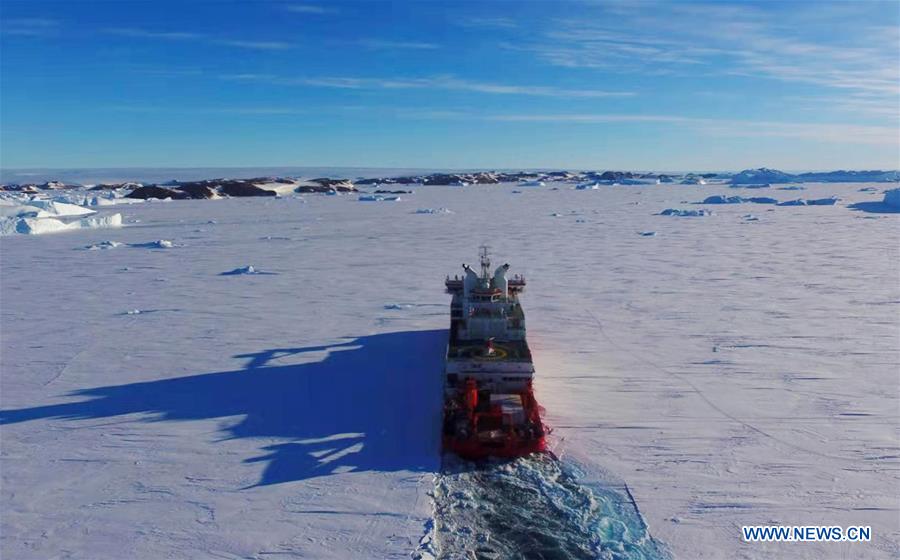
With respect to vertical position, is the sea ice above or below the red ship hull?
above

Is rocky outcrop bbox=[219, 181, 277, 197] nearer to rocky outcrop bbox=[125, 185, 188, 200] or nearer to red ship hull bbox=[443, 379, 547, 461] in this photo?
rocky outcrop bbox=[125, 185, 188, 200]

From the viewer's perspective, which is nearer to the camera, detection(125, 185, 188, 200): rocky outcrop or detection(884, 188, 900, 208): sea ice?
detection(884, 188, 900, 208): sea ice

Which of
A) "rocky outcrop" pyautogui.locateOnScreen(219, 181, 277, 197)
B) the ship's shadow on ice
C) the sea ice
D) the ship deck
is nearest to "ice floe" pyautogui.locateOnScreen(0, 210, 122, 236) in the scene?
the ship's shadow on ice

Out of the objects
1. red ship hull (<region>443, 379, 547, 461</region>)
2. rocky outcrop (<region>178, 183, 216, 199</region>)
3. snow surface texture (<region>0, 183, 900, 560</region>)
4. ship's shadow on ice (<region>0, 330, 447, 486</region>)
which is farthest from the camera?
rocky outcrop (<region>178, 183, 216, 199</region>)

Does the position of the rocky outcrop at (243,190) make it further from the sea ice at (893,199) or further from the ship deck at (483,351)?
the ship deck at (483,351)

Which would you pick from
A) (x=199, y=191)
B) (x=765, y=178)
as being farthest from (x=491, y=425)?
(x=765, y=178)

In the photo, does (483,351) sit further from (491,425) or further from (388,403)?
(388,403)

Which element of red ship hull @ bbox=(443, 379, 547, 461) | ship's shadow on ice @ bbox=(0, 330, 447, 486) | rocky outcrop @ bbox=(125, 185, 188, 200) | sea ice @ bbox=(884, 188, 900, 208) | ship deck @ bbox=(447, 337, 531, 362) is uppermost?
sea ice @ bbox=(884, 188, 900, 208)

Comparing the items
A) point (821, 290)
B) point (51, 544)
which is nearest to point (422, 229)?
point (821, 290)
